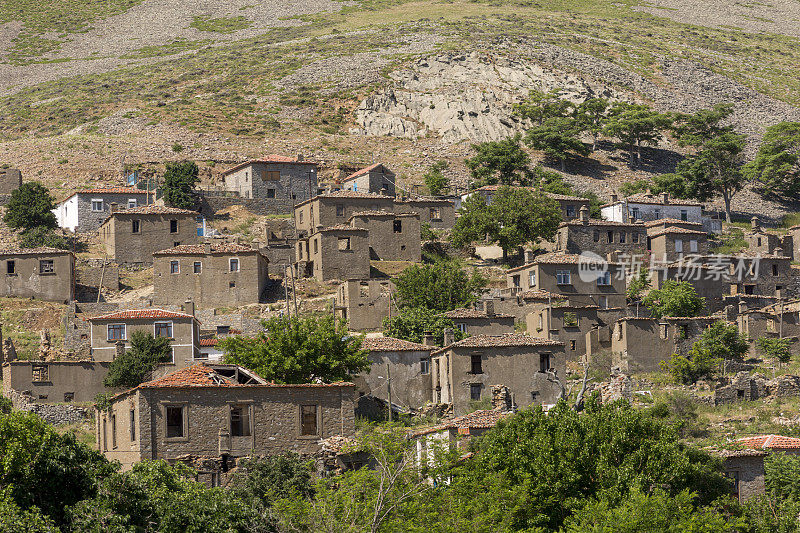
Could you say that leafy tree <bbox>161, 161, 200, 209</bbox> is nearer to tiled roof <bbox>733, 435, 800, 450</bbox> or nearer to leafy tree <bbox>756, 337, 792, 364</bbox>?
leafy tree <bbox>756, 337, 792, 364</bbox>

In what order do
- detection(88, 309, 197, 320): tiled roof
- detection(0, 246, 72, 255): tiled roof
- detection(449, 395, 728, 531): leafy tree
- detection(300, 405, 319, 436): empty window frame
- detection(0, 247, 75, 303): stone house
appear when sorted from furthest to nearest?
detection(0, 246, 72, 255): tiled roof
detection(0, 247, 75, 303): stone house
detection(88, 309, 197, 320): tiled roof
detection(300, 405, 319, 436): empty window frame
detection(449, 395, 728, 531): leafy tree

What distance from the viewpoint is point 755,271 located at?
84.1 m

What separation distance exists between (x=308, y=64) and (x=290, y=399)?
120 meters

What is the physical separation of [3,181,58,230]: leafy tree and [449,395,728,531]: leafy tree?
58.6 metres

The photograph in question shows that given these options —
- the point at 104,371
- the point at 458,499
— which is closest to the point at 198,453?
the point at 458,499

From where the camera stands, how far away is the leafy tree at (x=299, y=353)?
178 feet

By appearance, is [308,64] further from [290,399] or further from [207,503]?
[207,503]

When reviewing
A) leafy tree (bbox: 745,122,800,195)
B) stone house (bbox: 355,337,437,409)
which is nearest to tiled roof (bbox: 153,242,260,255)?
stone house (bbox: 355,337,437,409)

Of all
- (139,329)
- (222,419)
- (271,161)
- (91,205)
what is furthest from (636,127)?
(222,419)

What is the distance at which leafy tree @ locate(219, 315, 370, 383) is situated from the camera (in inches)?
2136

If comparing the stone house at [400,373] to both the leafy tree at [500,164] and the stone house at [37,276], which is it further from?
the leafy tree at [500,164]

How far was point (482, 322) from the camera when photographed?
228ft

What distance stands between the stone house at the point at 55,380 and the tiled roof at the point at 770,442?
31.3 meters

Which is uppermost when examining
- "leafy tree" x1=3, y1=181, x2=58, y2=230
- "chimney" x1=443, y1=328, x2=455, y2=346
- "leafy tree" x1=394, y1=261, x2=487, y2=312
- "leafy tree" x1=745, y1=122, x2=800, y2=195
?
"leafy tree" x1=745, y1=122, x2=800, y2=195
